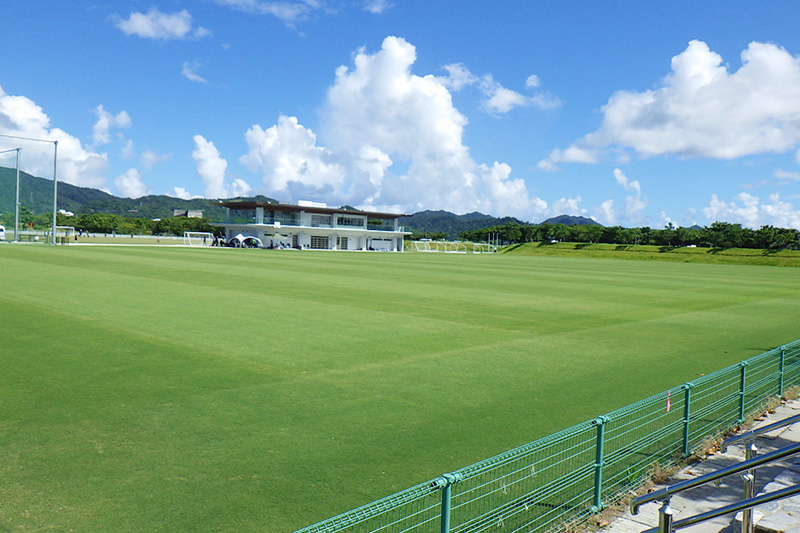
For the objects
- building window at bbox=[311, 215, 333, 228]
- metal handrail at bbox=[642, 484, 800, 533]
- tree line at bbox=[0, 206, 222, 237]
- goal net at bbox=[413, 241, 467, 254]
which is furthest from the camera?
tree line at bbox=[0, 206, 222, 237]

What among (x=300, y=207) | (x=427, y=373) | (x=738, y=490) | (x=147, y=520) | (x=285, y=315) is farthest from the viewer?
(x=300, y=207)

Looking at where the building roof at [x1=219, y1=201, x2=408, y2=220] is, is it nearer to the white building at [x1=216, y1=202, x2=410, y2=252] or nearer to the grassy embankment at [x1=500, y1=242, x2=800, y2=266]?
the white building at [x1=216, y1=202, x2=410, y2=252]

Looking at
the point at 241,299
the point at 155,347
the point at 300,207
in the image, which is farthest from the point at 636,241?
the point at 155,347

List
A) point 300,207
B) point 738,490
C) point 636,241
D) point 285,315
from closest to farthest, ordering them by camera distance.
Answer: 1. point 738,490
2. point 285,315
3. point 300,207
4. point 636,241

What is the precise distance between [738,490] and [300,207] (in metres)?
95.6

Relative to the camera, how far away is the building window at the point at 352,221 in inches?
4235

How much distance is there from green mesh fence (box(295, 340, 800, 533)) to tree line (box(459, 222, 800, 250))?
4323 inches

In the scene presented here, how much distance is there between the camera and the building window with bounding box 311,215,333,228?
104 m

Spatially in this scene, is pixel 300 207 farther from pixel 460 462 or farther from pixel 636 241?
pixel 460 462

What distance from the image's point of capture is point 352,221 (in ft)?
358

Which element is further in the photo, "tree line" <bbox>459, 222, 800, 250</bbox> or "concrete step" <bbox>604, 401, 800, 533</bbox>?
"tree line" <bbox>459, 222, 800, 250</bbox>

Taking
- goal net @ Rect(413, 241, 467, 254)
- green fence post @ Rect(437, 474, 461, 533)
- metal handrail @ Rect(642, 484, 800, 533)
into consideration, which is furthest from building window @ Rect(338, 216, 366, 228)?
metal handrail @ Rect(642, 484, 800, 533)

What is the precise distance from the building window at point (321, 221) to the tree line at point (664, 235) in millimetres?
55913

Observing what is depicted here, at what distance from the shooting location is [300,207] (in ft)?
326
